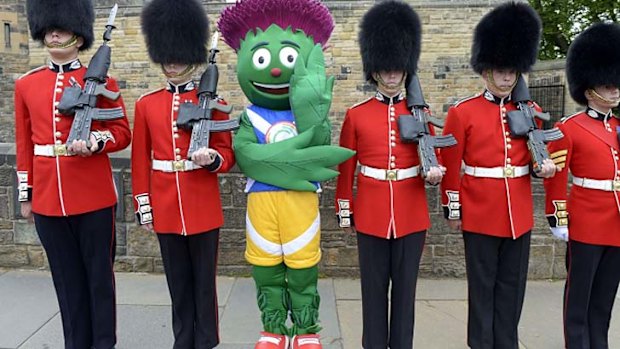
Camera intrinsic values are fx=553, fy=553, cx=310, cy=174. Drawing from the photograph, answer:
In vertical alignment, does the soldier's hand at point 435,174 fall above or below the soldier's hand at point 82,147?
below

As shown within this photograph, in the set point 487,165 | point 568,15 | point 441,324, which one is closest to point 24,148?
point 487,165

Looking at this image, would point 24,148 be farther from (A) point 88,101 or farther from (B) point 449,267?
(B) point 449,267

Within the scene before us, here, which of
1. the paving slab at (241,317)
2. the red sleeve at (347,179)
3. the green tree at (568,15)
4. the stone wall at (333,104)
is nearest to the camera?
the red sleeve at (347,179)

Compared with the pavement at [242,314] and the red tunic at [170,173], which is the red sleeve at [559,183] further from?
the red tunic at [170,173]

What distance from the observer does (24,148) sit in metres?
3.24

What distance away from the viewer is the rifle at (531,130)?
10.1ft

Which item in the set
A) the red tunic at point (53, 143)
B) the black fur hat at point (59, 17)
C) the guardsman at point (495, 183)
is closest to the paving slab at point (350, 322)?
the guardsman at point (495, 183)

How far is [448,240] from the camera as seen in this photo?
499cm

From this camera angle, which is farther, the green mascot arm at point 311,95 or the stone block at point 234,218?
the stone block at point 234,218

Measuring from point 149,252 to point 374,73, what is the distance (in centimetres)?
295

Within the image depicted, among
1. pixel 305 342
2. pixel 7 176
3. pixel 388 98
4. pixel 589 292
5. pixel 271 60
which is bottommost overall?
pixel 305 342

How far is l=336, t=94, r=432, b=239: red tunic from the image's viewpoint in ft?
10.2

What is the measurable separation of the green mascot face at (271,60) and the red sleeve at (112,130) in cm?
76

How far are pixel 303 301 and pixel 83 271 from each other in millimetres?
1327
